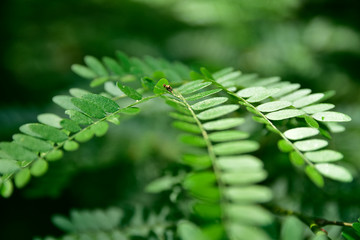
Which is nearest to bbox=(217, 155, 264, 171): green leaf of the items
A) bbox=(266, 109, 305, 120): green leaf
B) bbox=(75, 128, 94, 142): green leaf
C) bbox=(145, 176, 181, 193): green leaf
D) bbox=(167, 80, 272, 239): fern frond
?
bbox=(167, 80, 272, 239): fern frond

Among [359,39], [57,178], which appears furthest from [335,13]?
[57,178]

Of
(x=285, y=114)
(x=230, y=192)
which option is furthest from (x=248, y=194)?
(x=285, y=114)

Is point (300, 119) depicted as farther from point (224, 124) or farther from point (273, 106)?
point (224, 124)

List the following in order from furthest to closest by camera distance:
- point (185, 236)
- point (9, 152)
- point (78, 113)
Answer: point (78, 113) < point (9, 152) < point (185, 236)

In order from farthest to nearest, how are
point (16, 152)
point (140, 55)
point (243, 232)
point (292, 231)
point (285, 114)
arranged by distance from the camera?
point (140, 55), point (285, 114), point (16, 152), point (292, 231), point (243, 232)

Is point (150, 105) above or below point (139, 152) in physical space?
above

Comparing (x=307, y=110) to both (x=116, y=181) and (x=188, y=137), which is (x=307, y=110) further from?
(x=116, y=181)
